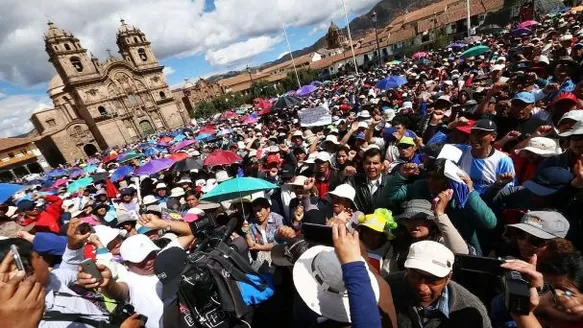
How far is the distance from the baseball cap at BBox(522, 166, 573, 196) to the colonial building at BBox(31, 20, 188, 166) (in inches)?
2351

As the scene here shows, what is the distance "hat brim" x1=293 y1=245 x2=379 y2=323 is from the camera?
159 centimetres

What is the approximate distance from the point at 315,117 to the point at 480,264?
27.5 feet

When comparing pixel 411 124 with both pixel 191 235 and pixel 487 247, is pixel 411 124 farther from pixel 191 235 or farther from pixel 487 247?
pixel 191 235

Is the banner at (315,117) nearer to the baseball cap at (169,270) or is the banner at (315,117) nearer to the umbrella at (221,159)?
the umbrella at (221,159)

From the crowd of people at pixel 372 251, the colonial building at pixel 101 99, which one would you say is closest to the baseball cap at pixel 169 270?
the crowd of people at pixel 372 251

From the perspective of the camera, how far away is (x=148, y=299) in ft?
8.39

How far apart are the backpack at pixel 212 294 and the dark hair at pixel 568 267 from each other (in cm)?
188

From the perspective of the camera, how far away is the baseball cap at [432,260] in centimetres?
170

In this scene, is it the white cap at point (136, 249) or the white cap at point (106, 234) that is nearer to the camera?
the white cap at point (136, 249)

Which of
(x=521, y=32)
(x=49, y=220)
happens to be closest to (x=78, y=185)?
(x=49, y=220)

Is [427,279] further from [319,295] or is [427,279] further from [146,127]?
[146,127]

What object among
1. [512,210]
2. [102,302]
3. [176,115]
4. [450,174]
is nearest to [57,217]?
[102,302]

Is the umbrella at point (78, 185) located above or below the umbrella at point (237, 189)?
below

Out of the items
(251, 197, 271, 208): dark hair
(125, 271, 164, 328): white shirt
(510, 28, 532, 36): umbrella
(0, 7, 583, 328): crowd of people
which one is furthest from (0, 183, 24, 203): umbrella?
(510, 28, 532, 36): umbrella
